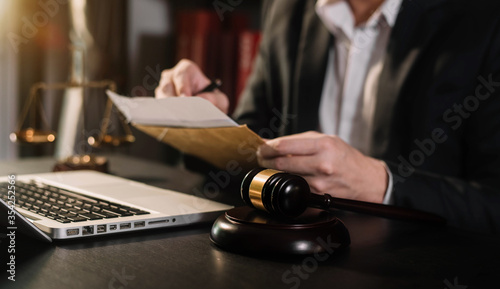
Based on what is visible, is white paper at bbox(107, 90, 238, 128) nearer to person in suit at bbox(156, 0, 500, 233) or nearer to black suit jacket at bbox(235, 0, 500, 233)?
person in suit at bbox(156, 0, 500, 233)

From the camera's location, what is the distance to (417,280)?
0.53 metres

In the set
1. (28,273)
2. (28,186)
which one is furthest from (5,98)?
(28,273)

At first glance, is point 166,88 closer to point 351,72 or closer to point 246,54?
point 351,72

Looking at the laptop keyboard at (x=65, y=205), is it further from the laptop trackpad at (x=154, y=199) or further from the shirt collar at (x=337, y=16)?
the shirt collar at (x=337, y=16)

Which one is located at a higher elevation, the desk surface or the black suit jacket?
the black suit jacket

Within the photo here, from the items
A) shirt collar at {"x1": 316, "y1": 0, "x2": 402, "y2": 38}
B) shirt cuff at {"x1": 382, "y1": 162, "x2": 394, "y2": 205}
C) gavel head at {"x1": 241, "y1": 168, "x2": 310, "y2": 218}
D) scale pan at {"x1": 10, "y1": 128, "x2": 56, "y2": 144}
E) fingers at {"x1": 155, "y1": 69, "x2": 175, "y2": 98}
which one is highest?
shirt collar at {"x1": 316, "y1": 0, "x2": 402, "y2": 38}

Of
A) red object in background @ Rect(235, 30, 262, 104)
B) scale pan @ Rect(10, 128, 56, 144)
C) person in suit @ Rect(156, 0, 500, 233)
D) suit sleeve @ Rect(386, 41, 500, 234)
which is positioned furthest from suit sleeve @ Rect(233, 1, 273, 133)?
suit sleeve @ Rect(386, 41, 500, 234)

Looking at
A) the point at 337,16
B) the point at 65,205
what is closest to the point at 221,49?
the point at 337,16

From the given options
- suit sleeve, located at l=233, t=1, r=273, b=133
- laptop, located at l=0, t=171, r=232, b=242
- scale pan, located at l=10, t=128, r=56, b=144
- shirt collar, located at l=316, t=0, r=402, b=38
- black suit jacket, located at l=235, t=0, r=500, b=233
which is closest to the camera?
laptop, located at l=0, t=171, r=232, b=242

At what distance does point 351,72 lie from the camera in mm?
1432

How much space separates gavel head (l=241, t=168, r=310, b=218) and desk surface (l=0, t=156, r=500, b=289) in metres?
0.06

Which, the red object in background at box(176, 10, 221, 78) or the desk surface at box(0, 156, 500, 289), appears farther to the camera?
the red object in background at box(176, 10, 221, 78)

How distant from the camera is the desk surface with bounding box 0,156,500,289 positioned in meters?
0.51

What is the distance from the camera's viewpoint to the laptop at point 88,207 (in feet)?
2.05
